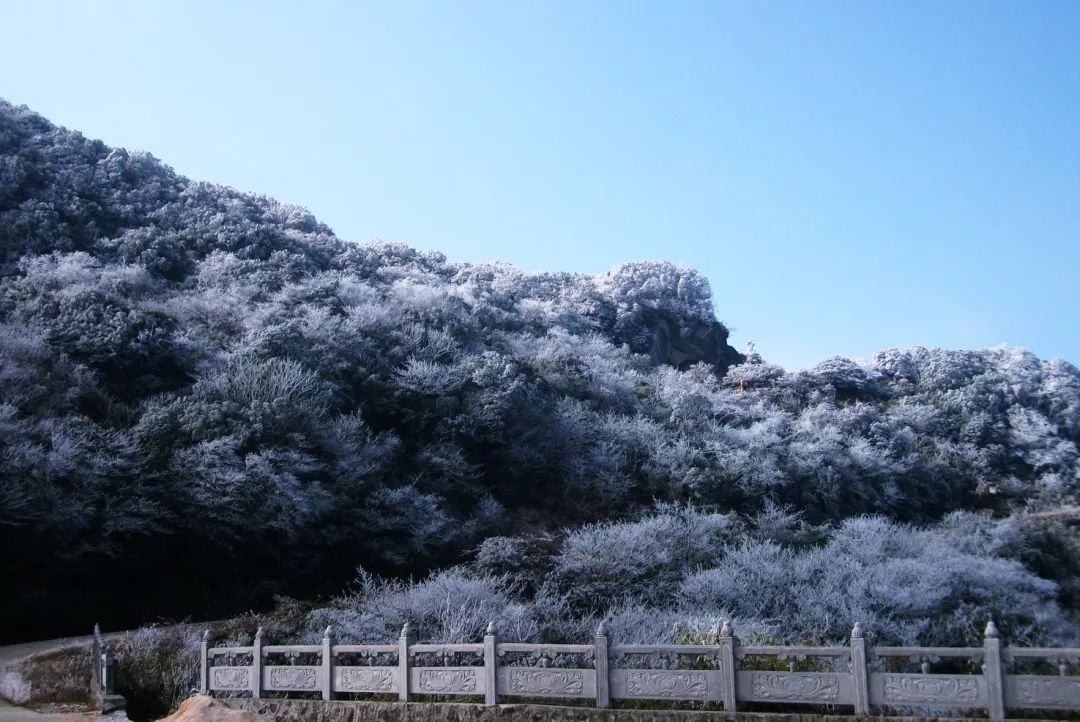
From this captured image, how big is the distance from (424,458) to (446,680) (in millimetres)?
12537

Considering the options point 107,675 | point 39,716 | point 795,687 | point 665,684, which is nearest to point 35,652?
point 39,716

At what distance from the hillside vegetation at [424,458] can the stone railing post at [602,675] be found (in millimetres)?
3527

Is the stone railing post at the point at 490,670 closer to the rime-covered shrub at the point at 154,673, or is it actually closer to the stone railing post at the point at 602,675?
the stone railing post at the point at 602,675

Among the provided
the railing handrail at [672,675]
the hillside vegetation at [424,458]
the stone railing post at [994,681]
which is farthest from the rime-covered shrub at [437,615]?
the stone railing post at [994,681]

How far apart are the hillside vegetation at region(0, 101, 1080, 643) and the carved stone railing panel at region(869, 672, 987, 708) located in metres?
4.79

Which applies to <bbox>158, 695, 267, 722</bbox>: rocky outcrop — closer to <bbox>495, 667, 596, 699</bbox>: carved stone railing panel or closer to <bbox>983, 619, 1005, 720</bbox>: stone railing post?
<bbox>495, 667, 596, 699</bbox>: carved stone railing panel

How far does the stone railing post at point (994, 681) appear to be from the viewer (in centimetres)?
879

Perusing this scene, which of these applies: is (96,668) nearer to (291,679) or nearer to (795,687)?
(291,679)

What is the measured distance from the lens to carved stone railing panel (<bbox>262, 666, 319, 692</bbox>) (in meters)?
11.9

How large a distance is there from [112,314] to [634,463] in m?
15.1

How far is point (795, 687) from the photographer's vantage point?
9.45 metres

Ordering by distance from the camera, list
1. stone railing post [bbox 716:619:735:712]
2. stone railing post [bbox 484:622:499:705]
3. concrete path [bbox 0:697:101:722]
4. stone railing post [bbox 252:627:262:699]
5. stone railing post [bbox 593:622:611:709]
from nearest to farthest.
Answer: stone railing post [bbox 716:619:735:712], stone railing post [bbox 593:622:611:709], stone railing post [bbox 484:622:499:705], concrete path [bbox 0:697:101:722], stone railing post [bbox 252:627:262:699]

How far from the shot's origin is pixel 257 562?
1962 cm

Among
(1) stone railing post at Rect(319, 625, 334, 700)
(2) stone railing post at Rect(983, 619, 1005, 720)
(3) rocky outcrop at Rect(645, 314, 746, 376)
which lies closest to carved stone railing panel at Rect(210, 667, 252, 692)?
(1) stone railing post at Rect(319, 625, 334, 700)
